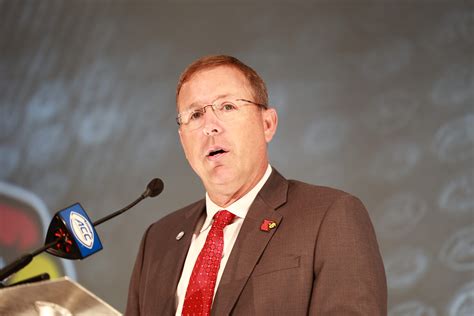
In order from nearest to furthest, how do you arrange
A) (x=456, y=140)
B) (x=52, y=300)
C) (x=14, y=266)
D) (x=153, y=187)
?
(x=52, y=300) < (x=14, y=266) < (x=153, y=187) < (x=456, y=140)

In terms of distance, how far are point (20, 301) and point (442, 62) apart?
3092mm

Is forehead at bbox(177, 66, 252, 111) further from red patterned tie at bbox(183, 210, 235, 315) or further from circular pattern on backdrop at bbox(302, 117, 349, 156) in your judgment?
circular pattern on backdrop at bbox(302, 117, 349, 156)

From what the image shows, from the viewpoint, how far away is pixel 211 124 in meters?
2.45

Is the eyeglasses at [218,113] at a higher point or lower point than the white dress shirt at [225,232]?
higher

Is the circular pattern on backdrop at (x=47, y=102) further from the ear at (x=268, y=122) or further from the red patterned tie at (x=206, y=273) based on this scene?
the red patterned tie at (x=206, y=273)

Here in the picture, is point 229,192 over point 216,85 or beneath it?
beneath

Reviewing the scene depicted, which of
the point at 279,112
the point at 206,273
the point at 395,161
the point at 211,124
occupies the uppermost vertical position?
the point at 279,112

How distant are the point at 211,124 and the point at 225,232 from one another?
384mm

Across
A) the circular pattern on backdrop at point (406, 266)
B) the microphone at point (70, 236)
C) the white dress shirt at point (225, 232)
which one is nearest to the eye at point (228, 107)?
the white dress shirt at point (225, 232)

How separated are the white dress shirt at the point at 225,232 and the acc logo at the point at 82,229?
1.46 ft

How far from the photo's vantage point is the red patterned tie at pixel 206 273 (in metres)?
2.24

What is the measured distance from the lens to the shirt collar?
2459 millimetres

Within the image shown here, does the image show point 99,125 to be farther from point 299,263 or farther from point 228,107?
point 299,263

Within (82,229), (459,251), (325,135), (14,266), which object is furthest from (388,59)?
(14,266)
